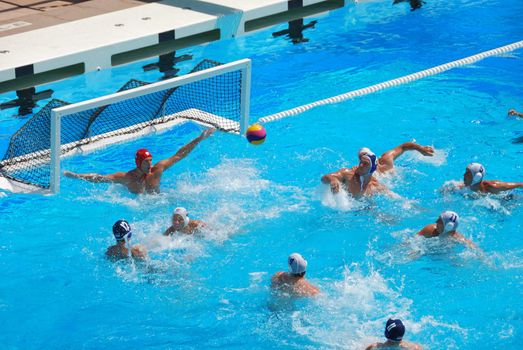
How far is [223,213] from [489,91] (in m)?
5.78

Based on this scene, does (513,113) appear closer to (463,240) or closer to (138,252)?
(463,240)

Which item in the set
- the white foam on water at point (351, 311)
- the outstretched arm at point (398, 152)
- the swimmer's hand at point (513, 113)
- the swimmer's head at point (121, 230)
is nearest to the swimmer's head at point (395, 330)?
the white foam on water at point (351, 311)

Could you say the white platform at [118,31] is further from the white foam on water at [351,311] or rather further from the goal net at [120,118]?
the white foam on water at [351,311]

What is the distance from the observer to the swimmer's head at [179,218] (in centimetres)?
993

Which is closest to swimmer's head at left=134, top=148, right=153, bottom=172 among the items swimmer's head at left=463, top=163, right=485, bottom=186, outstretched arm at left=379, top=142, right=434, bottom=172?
outstretched arm at left=379, top=142, right=434, bottom=172

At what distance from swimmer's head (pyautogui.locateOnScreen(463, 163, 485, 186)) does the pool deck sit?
667cm

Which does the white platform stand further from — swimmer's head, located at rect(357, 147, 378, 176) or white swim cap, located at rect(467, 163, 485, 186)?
white swim cap, located at rect(467, 163, 485, 186)

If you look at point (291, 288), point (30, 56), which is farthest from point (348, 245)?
point (30, 56)

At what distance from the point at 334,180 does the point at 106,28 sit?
21.6 ft

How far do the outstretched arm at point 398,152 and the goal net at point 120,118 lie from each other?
1911mm

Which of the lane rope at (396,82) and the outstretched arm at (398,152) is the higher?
the outstretched arm at (398,152)

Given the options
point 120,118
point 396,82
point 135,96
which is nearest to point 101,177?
point 135,96

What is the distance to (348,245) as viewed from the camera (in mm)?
10391

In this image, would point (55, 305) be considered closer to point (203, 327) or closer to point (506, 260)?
point (203, 327)
